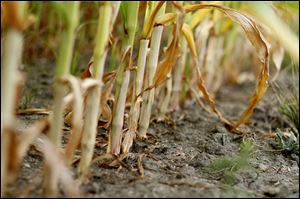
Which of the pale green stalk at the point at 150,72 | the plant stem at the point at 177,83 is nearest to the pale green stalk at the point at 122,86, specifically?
the pale green stalk at the point at 150,72

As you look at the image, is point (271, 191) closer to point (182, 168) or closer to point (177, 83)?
point (182, 168)

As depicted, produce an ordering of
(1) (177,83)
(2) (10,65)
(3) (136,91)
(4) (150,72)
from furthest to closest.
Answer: (1) (177,83)
(4) (150,72)
(3) (136,91)
(2) (10,65)

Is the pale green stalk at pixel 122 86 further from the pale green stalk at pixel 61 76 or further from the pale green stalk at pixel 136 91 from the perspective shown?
the pale green stalk at pixel 61 76

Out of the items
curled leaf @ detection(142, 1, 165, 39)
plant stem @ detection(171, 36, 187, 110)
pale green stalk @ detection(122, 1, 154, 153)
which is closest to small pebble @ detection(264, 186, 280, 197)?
pale green stalk @ detection(122, 1, 154, 153)

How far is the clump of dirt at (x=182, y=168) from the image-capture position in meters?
1.10

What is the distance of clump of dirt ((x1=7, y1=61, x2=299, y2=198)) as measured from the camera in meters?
1.10

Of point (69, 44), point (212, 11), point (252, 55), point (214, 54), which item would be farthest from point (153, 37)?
point (252, 55)

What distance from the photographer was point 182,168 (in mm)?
1304

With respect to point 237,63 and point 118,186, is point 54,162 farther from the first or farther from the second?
point 237,63

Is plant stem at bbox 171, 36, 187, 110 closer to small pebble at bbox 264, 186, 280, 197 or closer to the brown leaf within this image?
the brown leaf

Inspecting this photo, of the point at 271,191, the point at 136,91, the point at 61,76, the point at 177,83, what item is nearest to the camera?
the point at 61,76

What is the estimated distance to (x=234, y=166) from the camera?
4.17ft

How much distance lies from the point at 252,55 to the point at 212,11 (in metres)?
1.22

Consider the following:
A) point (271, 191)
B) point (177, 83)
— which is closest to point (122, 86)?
point (271, 191)
